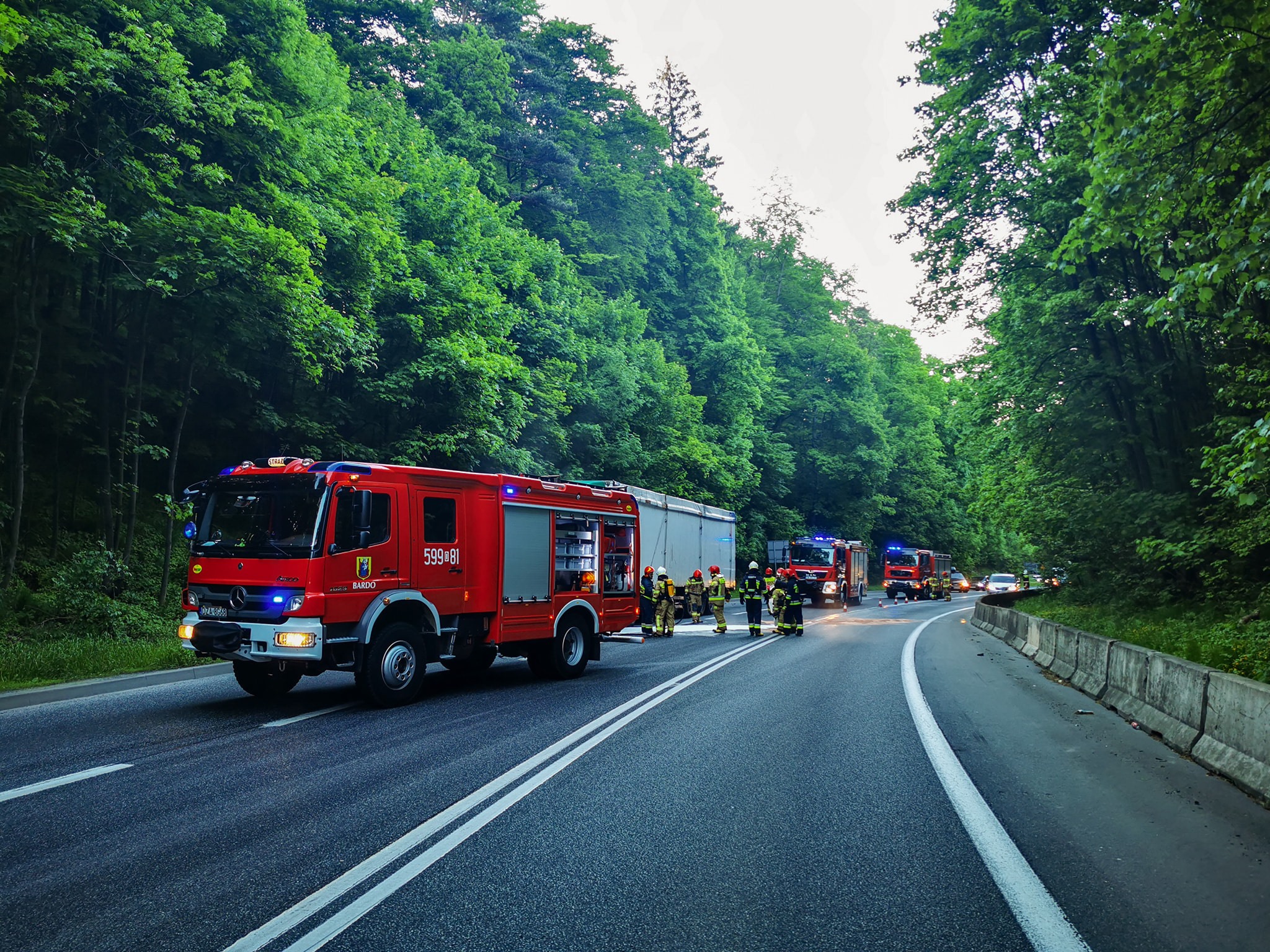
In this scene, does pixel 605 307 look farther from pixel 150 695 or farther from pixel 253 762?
pixel 253 762

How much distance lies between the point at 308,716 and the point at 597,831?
505cm

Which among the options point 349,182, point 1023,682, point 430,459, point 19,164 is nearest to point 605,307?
point 430,459

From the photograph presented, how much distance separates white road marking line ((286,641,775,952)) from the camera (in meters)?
3.65

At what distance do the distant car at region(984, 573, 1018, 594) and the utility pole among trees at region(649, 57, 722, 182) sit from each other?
109 feet

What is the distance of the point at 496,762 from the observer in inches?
269

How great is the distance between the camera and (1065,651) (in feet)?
42.9

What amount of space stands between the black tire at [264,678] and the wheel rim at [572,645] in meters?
3.57

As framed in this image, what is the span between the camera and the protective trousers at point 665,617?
20203mm

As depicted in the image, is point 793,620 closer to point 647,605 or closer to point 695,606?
point 647,605

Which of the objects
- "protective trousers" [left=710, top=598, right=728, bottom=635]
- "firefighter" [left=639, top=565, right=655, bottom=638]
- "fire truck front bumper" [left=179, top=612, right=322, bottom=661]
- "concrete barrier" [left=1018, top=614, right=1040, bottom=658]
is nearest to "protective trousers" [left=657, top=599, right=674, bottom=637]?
"firefighter" [left=639, top=565, right=655, bottom=638]

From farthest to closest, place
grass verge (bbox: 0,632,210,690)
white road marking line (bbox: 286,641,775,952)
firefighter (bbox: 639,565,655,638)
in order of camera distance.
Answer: firefighter (bbox: 639,565,655,638) < grass verge (bbox: 0,632,210,690) < white road marking line (bbox: 286,641,775,952)

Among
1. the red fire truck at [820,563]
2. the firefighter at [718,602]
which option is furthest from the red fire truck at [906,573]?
the firefighter at [718,602]

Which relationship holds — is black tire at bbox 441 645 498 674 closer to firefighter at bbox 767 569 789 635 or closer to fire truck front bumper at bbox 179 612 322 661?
fire truck front bumper at bbox 179 612 322 661

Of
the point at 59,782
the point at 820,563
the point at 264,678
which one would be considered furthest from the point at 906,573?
the point at 59,782
